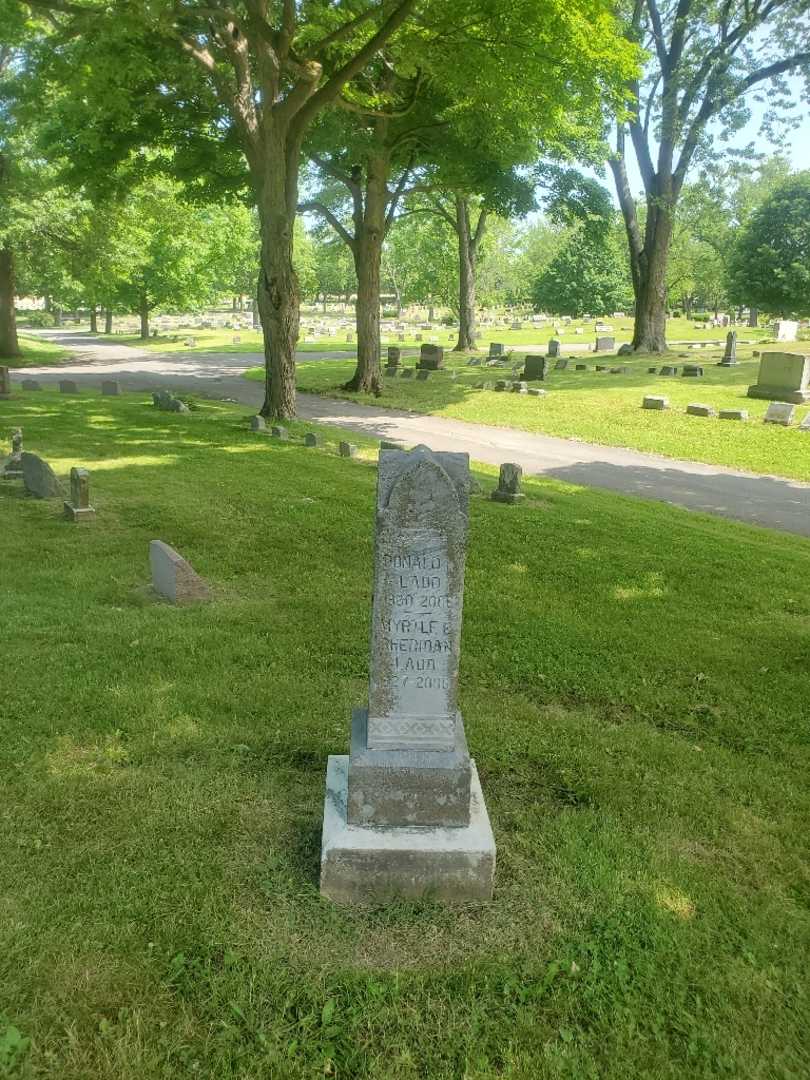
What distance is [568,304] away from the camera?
64062 millimetres

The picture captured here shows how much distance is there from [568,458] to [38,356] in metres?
29.4

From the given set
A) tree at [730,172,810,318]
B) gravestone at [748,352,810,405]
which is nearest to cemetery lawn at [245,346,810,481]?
gravestone at [748,352,810,405]

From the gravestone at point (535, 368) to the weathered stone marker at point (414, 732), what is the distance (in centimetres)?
2748

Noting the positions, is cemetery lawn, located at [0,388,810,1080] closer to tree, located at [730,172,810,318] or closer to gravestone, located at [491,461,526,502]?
gravestone, located at [491,461,526,502]

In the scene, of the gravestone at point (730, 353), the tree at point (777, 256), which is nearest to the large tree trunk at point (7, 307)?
the gravestone at point (730, 353)

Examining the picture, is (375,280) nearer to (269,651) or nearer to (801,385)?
(801,385)

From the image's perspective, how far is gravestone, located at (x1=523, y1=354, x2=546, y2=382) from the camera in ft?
102

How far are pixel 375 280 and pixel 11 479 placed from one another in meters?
16.2

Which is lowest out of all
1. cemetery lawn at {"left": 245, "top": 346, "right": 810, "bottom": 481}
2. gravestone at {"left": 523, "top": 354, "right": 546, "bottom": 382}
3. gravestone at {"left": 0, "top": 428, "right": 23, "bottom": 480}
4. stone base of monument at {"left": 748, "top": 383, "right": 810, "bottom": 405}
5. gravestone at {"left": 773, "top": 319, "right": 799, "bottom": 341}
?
gravestone at {"left": 0, "top": 428, "right": 23, "bottom": 480}

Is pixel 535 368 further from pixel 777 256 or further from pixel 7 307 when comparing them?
pixel 7 307

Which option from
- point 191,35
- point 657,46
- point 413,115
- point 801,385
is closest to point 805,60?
point 657,46

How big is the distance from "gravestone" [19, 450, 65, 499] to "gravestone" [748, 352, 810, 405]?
21.3 metres

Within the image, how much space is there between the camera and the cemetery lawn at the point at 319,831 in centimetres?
355

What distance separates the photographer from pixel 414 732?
4.62 m
